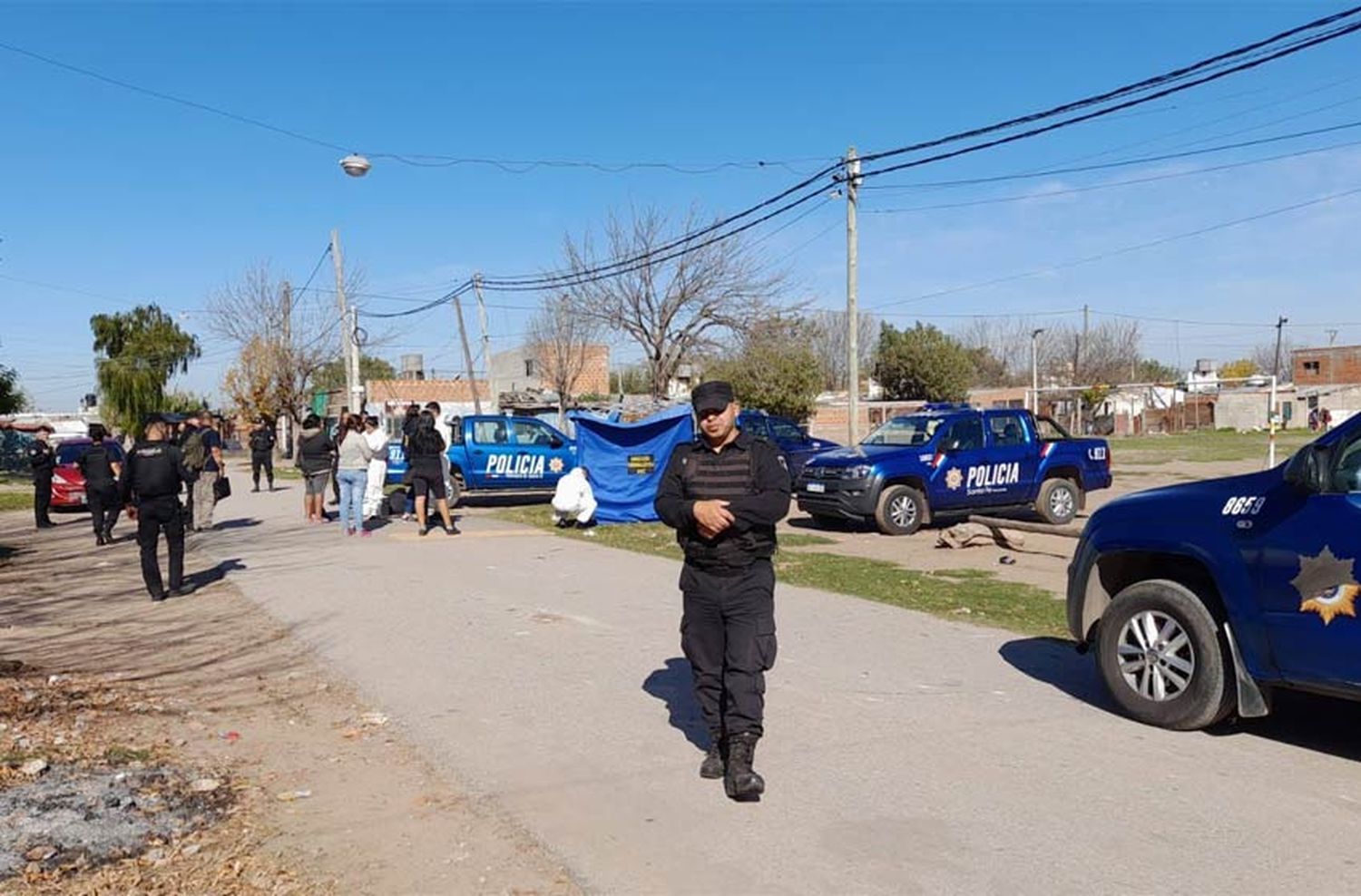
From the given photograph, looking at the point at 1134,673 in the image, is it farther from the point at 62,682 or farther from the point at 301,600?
the point at 301,600

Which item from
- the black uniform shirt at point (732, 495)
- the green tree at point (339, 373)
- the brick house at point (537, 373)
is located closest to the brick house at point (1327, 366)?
the brick house at point (537, 373)

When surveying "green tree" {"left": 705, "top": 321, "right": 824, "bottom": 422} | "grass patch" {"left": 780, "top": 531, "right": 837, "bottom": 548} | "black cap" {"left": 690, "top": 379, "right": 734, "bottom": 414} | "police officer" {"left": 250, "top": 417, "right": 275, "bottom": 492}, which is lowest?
"grass patch" {"left": 780, "top": 531, "right": 837, "bottom": 548}

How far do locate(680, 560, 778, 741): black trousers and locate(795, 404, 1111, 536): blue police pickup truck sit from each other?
10.6 m

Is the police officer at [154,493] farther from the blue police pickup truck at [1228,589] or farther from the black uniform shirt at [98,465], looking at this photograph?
the blue police pickup truck at [1228,589]

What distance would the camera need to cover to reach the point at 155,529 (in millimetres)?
10422

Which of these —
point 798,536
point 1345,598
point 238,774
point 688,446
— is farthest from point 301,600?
point 1345,598

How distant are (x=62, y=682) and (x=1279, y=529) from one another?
7.27 m

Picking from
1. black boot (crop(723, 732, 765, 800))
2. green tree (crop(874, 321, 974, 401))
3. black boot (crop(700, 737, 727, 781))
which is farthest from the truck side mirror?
green tree (crop(874, 321, 974, 401))

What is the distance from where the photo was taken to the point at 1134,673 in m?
5.91

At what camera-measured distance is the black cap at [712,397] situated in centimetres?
506

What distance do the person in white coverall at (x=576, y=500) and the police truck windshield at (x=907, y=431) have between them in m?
4.50

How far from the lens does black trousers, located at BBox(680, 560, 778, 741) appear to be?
4855mm

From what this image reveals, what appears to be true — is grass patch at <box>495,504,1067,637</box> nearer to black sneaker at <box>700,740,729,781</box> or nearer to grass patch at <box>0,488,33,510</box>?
black sneaker at <box>700,740,729,781</box>

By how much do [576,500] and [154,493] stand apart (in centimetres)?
703
